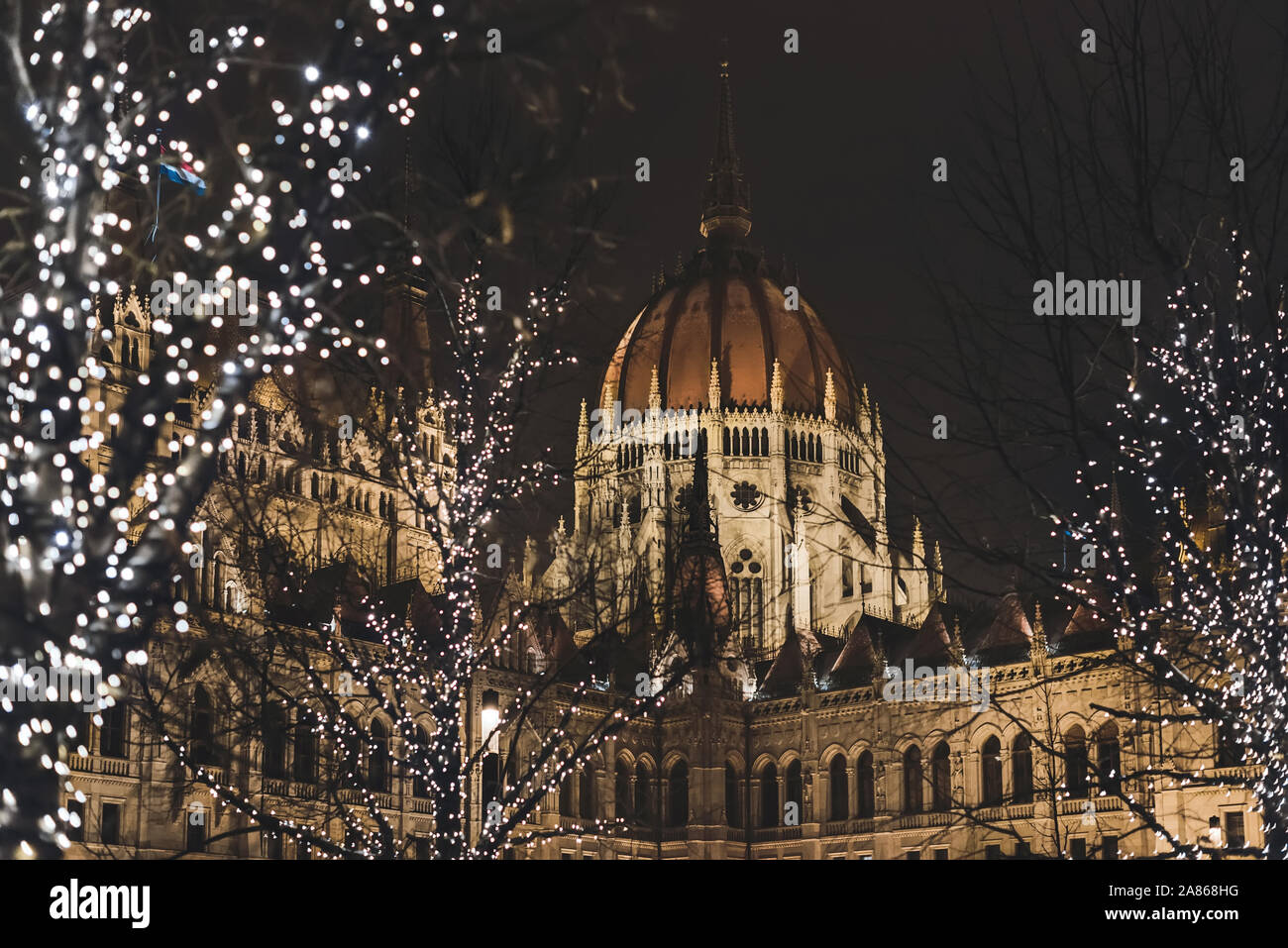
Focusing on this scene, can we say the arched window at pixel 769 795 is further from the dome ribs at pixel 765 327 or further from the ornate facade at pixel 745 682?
the dome ribs at pixel 765 327

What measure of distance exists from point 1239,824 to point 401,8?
4485 centimetres

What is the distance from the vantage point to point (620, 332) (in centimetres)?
1842

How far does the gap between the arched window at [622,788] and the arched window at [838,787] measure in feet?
25.3

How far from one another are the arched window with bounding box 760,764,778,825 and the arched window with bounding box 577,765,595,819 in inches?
285

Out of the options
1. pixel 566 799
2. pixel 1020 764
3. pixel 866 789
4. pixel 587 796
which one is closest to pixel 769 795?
pixel 866 789

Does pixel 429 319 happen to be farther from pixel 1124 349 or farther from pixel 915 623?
pixel 915 623

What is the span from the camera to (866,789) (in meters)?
58.4

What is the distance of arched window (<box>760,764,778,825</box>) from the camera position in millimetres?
61375

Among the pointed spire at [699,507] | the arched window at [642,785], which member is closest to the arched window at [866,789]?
the arched window at [642,785]

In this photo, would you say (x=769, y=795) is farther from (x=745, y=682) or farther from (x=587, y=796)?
(x=587, y=796)

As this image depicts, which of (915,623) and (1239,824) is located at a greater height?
(915,623)

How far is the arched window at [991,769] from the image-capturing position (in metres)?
55.0

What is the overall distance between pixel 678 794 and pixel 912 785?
948 centimetres

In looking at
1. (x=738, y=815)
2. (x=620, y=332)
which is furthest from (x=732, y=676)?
(x=620, y=332)
